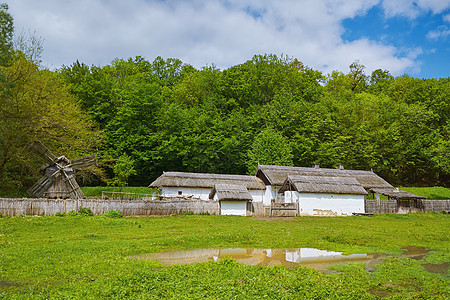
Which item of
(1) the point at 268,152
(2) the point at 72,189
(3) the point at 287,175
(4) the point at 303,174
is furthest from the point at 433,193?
(2) the point at 72,189

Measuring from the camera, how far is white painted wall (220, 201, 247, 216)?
104ft

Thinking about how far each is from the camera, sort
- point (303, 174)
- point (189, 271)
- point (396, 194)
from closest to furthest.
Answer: point (189, 271) < point (396, 194) < point (303, 174)

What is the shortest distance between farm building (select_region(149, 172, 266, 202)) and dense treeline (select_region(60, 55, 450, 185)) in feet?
24.0

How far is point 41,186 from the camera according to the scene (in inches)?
1119

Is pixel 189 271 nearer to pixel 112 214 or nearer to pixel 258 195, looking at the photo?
pixel 112 214

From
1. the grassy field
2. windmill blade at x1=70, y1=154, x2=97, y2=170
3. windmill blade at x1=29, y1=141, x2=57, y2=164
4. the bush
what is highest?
windmill blade at x1=29, y1=141, x2=57, y2=164

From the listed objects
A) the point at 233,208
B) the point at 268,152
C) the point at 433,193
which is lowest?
the point at 233,208

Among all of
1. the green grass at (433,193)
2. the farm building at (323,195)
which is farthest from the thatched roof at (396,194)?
the green grass at (433,193)

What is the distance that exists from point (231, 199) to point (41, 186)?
632 inches

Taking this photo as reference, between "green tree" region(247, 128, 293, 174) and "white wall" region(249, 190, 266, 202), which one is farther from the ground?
"green tree" region(247, 128, 293, 174)

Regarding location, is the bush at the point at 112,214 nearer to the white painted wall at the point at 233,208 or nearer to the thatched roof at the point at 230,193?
the thatched roof at the point at 230,193

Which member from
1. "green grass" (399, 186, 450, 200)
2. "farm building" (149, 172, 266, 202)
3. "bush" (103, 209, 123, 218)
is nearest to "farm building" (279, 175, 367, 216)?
"farm building" (149, 172, 266, 202)

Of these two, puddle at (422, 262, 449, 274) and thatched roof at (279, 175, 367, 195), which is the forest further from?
puddle at (422, 262, 449, 274)

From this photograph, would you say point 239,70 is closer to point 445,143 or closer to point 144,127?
point 144,127
